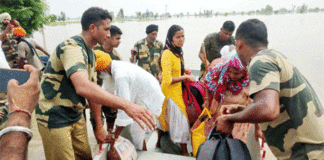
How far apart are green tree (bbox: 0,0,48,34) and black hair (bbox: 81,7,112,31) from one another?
44.8 ft

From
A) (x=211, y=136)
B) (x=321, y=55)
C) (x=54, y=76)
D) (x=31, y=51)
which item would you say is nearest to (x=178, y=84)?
(x=211, y=136)

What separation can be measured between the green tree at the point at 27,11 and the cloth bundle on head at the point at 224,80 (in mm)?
14079

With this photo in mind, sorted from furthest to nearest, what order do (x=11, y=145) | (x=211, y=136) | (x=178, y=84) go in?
1. (x=178, y=84)
2. (x=211, y=136)
3. (x=11, y=145)

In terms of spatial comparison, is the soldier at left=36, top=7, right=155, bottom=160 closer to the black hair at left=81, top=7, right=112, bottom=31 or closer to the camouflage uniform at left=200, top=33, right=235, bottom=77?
the black hair at left=81, top=7, right=112, bottom=31

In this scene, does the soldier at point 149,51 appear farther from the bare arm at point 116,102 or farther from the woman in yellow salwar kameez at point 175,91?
the bare arm at point 116,102

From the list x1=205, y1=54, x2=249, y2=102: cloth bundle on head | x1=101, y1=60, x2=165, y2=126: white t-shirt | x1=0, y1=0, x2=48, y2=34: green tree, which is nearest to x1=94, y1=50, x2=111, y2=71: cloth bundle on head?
x1=101, y1=60, x2=165, y2=126: white t-shirt

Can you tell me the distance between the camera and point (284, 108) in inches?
44.6

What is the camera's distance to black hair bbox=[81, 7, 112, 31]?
1638 millimetres

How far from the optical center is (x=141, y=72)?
2.02 meters

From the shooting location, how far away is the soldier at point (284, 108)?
988mm

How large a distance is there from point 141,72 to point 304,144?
142 centimetres

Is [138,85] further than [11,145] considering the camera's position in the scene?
Yes

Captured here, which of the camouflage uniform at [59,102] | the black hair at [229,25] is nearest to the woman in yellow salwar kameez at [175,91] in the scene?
the camouflage uniform at [59,102]

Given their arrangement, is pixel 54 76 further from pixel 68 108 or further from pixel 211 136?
pixel 211 136
